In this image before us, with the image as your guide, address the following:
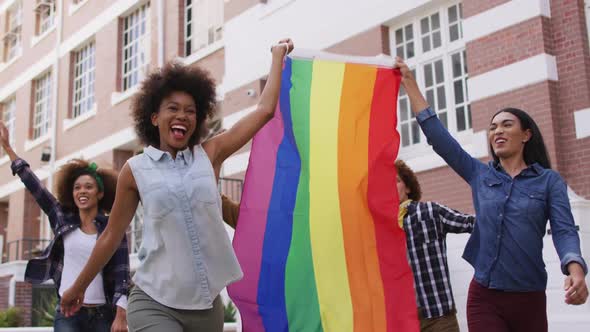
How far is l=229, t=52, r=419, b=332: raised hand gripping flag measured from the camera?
13.9 ft

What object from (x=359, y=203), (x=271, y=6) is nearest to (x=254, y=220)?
(x=359, y=203)

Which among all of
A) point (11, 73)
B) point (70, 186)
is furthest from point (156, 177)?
point (11, 73)

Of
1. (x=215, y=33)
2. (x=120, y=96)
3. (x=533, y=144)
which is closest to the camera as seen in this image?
(x=533, y=144)

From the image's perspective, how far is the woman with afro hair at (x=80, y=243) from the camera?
194 inches

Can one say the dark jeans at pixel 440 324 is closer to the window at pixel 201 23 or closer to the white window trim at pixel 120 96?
the window at pixel 201 23

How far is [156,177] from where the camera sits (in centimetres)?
345

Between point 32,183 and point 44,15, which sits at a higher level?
point 44,15

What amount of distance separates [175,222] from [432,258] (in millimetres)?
2428

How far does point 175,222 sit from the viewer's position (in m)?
→ 3.38

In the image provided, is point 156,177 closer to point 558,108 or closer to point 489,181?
point 489,181

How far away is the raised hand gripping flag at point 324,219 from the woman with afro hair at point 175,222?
0.68m

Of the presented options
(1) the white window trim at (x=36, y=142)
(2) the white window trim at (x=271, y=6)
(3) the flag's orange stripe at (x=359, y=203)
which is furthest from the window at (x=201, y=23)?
(3) the flag's orange stripe at (x=359, y=203)

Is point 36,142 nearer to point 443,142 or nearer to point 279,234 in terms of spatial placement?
point 279,234

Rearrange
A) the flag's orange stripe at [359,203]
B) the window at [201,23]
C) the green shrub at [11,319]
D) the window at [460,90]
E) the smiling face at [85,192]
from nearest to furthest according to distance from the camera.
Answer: the flag's orange stripe at [359,203]
the smiling face at [85,192]
the window at [460,90]
the green shrub at [11,319]
the window at [201,23]
